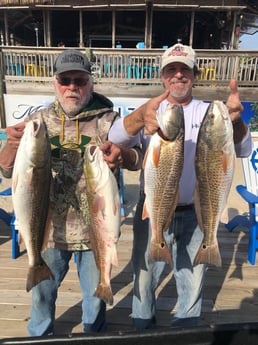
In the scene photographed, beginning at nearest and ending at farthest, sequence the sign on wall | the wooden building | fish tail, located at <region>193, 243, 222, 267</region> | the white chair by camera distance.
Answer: fish tail, located at <region>193, 243, 222, 267</region>
the white chair
the sign on wall
the wooden building

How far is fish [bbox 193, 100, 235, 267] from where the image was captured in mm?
1606

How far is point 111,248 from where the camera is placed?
1.88 meters

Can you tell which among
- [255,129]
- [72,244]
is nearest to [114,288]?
[72,244]

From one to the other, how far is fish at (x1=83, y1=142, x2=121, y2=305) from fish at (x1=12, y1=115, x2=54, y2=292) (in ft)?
0.74

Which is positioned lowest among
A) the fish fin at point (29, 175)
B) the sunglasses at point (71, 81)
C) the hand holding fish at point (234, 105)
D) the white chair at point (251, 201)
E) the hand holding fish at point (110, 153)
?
the white chair at point (251, 201)

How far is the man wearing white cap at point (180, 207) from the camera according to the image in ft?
6.51

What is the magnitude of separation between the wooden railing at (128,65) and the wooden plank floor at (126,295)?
8031mm

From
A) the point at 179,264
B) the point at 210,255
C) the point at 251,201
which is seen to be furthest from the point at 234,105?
the point at 251,201

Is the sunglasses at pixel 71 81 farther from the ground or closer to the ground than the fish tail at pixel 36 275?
farther from the ground

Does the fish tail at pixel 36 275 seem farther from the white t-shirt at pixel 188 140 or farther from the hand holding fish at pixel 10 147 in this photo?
the white t-shirt at pixel 188 140

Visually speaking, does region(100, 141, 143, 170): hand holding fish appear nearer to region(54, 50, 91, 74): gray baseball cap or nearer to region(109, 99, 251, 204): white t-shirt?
region(109, 99, 251, 204): white t-shirt

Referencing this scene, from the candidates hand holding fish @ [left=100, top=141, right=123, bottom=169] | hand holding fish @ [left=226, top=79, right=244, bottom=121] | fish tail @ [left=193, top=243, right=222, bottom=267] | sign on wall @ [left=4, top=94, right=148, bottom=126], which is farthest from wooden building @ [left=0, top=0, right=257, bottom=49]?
fish tail @ [left=193, top=243, right=222, bottom=267]

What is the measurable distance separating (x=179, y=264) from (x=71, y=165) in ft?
3.39

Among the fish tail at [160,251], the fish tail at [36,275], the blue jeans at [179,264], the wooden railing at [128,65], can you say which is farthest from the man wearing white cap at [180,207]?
the wooden railing at [128,65]
